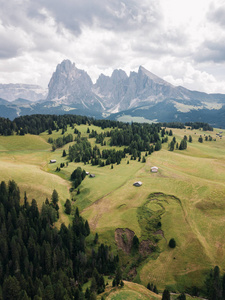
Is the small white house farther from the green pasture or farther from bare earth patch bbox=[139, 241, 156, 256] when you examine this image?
the green pasture

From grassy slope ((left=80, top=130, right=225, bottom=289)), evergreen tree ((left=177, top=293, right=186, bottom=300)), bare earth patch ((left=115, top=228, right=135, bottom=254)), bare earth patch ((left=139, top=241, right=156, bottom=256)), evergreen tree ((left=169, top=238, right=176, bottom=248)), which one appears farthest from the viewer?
bare earth patch ((left=115, top=228, right=135, bottom=254))

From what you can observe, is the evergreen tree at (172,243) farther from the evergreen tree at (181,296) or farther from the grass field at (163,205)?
the evergreen tree at (181,296)

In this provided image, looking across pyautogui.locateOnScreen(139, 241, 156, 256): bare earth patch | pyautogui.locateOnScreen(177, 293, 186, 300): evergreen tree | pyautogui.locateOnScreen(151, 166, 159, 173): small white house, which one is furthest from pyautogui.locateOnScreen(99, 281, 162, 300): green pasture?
pyautogui.locateOnScreen(151, 166, 159, 173): small white house

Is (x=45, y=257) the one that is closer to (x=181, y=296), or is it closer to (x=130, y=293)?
(x=130, y=293)

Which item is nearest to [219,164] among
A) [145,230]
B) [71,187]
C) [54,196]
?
[145,230]

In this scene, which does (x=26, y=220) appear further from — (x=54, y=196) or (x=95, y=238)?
(x=95, y=238)

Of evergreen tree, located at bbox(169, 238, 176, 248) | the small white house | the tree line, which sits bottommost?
the tree line

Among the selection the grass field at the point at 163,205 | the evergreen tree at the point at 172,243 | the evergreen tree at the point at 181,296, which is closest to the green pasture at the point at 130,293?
the grass field at the point at 163,205

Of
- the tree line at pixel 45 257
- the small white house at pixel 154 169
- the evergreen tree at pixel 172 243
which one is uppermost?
the small white house at pixel 154 169

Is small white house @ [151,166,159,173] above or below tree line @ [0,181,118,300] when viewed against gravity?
above
